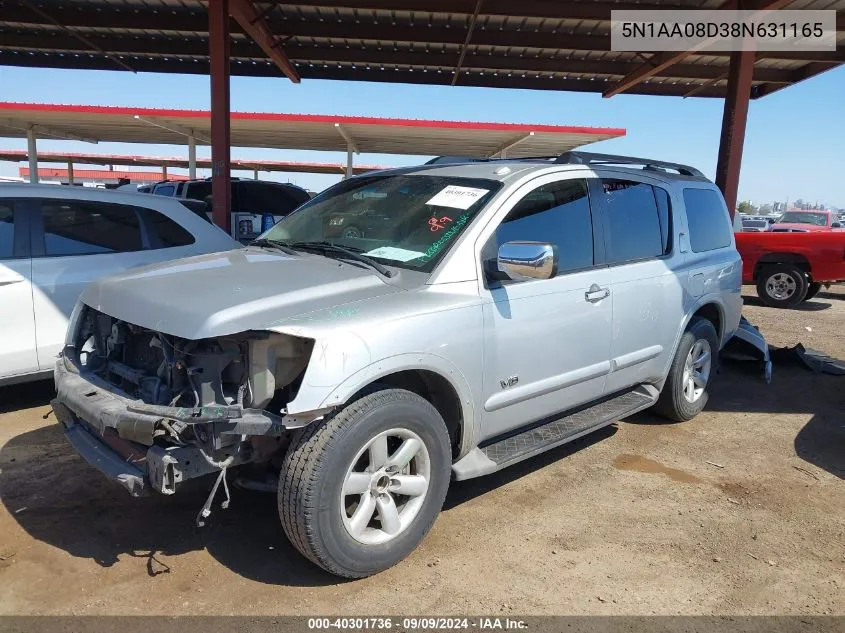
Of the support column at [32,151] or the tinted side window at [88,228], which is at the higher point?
the support column at [32,151]

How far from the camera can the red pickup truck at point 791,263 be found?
11.0 metres

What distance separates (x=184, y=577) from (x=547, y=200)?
2.79m

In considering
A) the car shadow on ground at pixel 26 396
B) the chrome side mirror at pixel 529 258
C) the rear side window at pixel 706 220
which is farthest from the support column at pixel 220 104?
the chrome side mirror at pixel 529 258

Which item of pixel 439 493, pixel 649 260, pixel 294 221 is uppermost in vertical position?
pixel 294 221

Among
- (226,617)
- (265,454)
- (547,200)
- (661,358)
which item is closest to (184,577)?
(226,617)

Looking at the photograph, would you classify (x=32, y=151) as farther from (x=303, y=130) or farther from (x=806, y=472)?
(x=806, y=472)

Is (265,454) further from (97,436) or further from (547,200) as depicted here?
(547,200)

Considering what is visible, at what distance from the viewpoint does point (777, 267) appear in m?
11.4

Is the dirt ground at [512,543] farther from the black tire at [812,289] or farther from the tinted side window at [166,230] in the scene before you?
the black tire at [812,289]

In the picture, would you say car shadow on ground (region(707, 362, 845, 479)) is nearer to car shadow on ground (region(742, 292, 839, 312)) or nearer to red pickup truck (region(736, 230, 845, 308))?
red pickup truck (region(736, 230, 845, 308))

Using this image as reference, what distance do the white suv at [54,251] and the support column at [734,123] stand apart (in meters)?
8.31

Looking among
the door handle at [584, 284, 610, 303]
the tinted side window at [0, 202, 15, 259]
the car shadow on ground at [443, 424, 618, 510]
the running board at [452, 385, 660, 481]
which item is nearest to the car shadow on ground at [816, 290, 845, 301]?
the running board at [452, 385, 660, 481]

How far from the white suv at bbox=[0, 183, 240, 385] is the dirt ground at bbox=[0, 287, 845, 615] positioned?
2.17 feet

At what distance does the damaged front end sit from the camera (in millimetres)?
2494
